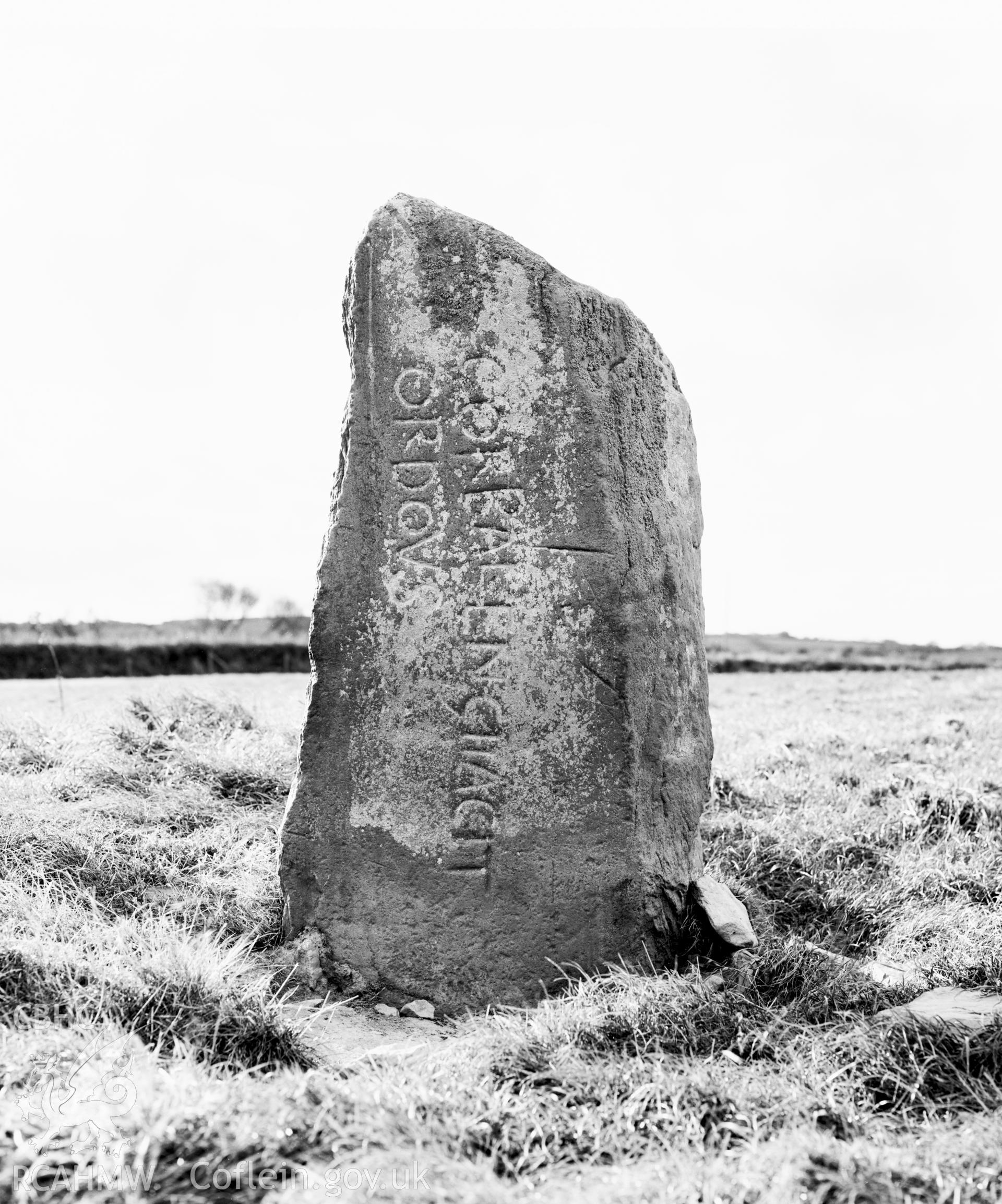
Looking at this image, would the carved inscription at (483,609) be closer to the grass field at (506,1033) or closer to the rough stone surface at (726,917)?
the grass field at (506,1033)

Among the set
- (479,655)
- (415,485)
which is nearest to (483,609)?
(479,655)

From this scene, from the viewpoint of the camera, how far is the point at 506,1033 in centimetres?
310

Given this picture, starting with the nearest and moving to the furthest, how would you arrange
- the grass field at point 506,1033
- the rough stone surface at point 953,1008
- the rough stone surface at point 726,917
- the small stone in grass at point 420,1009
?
the grass field at point 506,1033 → the rough stone surface at point 953,1008 → the small stone in grass at point 420,1009 → the rough stone surface at point 726,917

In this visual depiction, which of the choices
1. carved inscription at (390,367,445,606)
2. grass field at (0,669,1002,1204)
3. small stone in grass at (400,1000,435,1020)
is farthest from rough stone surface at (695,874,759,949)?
carved inscription at (390,367,445,606)

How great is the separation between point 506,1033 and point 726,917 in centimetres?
108

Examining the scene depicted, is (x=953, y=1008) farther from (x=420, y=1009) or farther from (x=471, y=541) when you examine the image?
(x=471, y=541)

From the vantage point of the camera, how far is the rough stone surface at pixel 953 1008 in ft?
10.3

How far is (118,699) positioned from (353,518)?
16.0 ft

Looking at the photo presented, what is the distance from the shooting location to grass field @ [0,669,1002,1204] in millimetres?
2332

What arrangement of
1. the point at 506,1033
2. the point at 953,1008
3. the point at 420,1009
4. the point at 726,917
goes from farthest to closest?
the point at 726,917 < the point at 420,1009 < the point at 953,1008 < the point at 506,1033

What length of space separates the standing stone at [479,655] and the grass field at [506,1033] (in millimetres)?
296

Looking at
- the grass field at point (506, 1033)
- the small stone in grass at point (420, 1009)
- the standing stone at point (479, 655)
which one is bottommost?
the small stone in grass at point (420, 1009)

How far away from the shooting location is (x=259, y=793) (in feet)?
17.1

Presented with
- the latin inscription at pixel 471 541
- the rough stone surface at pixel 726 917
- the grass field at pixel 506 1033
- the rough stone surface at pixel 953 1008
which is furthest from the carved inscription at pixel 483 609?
the rough stone surface at pixel 953 1008
